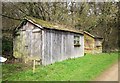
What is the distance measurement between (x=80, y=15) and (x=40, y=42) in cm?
2428

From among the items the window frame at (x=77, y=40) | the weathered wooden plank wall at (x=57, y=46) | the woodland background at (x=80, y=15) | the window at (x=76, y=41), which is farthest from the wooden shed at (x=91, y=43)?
the weathered wooden plank wall at (x=57, y=46)

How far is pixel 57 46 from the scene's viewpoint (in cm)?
1992

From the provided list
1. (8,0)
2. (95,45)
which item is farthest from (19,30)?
(95,45)

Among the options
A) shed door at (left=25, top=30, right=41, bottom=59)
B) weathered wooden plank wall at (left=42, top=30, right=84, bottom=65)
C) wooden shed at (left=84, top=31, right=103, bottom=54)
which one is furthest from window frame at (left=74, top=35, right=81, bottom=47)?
wooden shed at (left=84, top=31, right=103, bottom=54)

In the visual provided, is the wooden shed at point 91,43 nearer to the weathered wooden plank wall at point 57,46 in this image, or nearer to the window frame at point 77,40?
the window frame at point 77,40

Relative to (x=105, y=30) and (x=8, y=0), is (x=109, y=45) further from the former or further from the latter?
(x=8, y=0)

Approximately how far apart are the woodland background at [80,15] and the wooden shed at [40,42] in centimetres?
731

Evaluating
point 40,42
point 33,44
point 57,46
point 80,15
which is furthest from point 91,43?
point 40,42

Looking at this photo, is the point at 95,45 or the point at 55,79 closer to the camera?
the point at 55,79

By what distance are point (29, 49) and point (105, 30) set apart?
91.3ft

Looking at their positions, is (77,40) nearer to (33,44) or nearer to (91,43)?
(33,44)

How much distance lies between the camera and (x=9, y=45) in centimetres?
2252

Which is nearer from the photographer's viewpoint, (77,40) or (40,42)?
(40,42)

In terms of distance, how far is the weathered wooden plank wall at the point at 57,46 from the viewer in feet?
59.3
